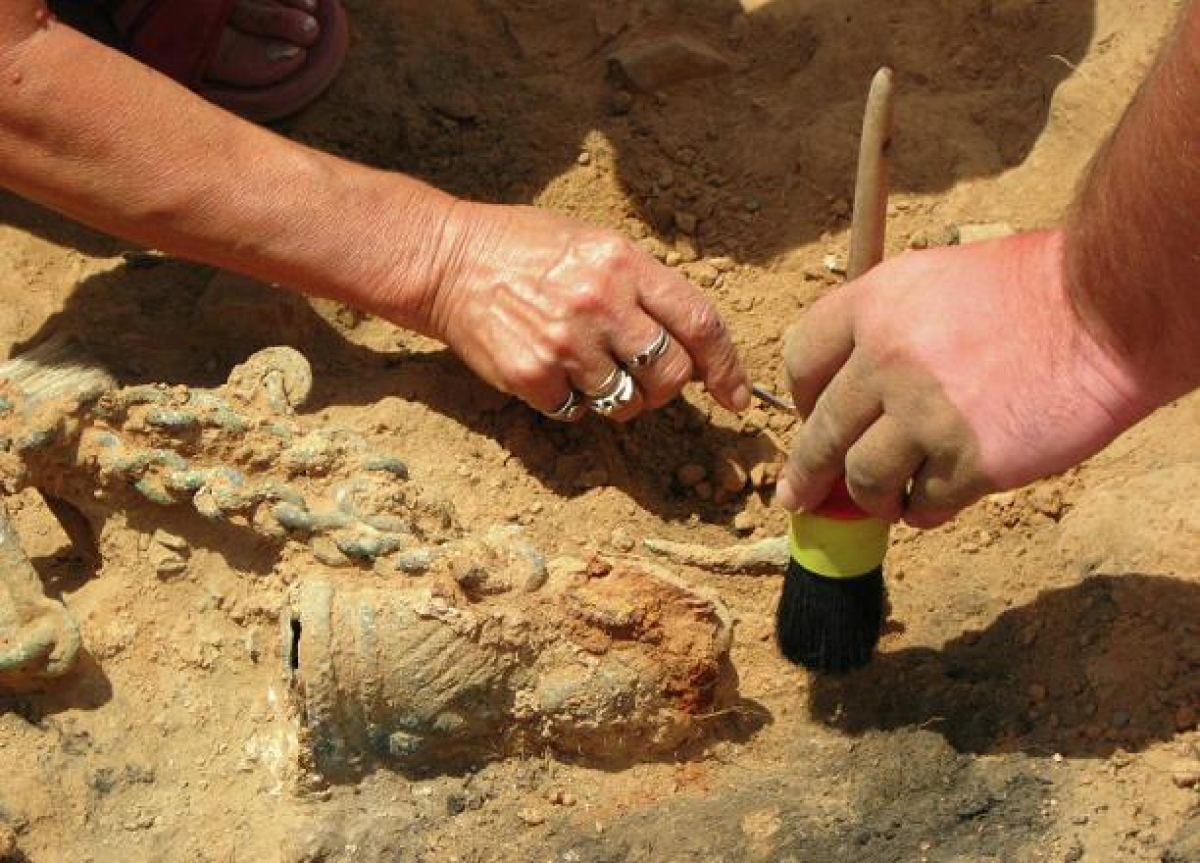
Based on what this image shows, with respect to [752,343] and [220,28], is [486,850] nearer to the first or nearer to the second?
[752,343]

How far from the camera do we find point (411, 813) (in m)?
1.80

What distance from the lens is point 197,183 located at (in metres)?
2.15

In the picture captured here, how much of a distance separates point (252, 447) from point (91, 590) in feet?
0.97

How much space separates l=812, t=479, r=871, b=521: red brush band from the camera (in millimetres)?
1881

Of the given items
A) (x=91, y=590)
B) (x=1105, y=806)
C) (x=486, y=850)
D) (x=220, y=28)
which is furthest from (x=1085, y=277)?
(x=220, y=28)

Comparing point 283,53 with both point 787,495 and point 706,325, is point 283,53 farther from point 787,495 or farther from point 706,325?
point 787,495

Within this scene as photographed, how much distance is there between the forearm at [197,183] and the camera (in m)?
2.09

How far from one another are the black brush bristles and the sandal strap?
5.22ft

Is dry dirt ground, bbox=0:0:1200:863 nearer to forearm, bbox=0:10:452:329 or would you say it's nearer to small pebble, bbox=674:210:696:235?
small pebble, bbox=674:210:696:235

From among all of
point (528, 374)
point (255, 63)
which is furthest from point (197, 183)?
point (255, 63)

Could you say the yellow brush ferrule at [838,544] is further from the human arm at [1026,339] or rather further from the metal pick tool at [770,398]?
the metal pick tool at [770,398]

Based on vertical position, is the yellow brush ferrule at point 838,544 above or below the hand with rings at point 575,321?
below

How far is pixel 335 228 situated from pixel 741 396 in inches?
26.6

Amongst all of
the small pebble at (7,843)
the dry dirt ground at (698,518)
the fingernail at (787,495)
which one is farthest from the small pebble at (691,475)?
the small pebble at (7,843)
